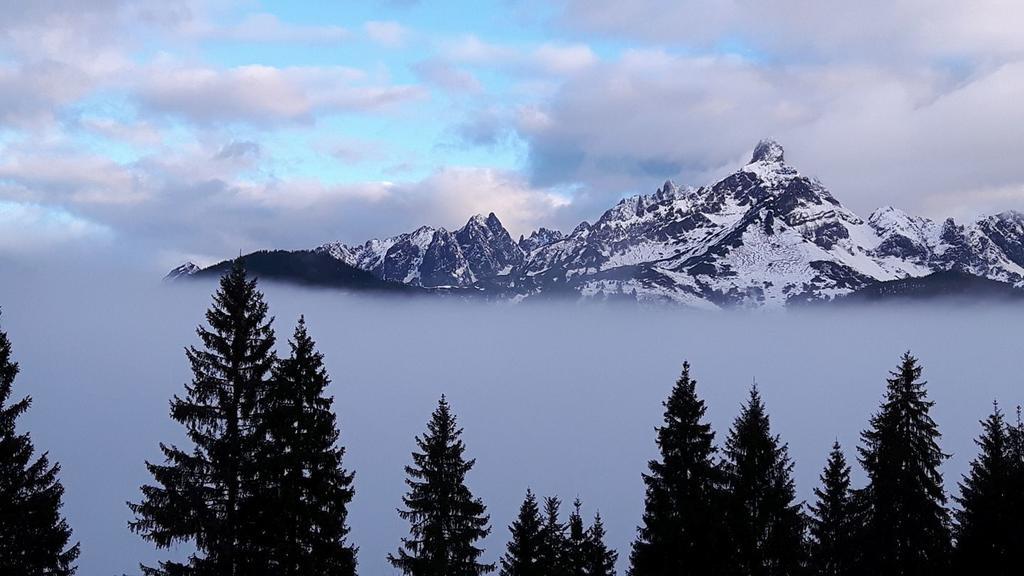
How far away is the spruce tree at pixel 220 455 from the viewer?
78.1ft

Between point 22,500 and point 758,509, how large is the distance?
25.4 m

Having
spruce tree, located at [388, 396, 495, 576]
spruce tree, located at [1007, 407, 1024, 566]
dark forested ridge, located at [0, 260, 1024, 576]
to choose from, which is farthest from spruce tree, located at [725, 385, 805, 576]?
spruce tree, located at [388, 396, 495, 576]

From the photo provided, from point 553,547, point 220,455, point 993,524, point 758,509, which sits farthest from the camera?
point 553,547

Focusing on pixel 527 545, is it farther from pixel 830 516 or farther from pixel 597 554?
pixel 830 516

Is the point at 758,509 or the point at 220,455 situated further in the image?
the point at 758,509

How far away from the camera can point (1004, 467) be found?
29406mm

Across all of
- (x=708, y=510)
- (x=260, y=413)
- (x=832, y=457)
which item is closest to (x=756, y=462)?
(x=708, y=510)

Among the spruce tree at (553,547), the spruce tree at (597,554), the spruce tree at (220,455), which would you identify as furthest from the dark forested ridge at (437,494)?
the spruce tree at (597,554)

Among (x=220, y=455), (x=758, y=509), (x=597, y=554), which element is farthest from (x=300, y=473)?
(x=597, y=554)

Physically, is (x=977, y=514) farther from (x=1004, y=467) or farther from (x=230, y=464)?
(x=230, y=464)

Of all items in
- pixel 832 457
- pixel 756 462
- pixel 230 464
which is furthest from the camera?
pixel 832 457

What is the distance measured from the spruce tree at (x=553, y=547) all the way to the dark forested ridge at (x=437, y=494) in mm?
165

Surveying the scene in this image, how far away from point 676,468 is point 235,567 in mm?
14617

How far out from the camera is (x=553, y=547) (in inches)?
1612
